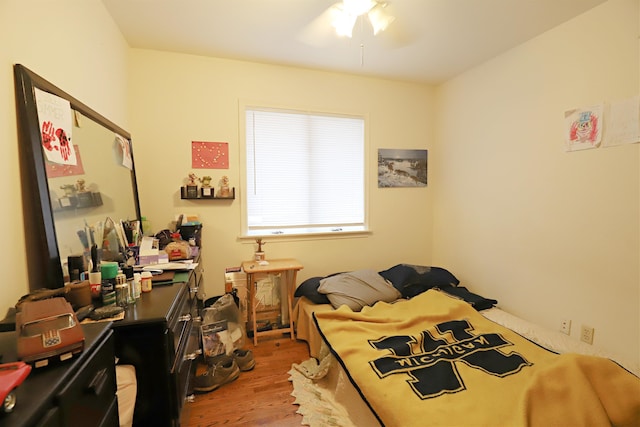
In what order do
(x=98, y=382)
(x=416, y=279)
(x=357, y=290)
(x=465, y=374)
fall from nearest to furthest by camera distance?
1. (x=98, y=382)
2. (x=465, y=374)
3. (x=357, y=290)
4. (x=416, y=279)

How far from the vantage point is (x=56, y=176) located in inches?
48.9

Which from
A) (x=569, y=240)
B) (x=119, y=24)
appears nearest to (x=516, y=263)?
(x=569, y=240)

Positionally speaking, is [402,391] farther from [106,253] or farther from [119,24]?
[119,24]

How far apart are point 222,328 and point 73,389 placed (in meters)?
1.59

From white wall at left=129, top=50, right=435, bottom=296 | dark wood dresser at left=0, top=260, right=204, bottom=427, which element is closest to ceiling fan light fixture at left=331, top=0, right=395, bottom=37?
white wall at left=129, top=50, right=435, bottom=296

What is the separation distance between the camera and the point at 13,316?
3.28 feet

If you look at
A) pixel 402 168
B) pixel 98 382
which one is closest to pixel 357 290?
pixel 402 168

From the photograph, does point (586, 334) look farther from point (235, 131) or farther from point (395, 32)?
point (235, 131)

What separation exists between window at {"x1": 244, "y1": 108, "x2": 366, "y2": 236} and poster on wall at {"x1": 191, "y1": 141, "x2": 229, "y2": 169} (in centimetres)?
22

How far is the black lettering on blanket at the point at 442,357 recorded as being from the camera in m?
1.52

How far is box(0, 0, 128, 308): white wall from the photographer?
1.04 metres

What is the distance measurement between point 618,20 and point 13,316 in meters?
3.45

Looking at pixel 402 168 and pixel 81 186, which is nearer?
pixel 81 186

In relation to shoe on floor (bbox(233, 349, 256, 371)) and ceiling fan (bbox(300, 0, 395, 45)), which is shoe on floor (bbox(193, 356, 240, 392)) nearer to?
shoe on floor (bbox(233, 349, 256, 371))
